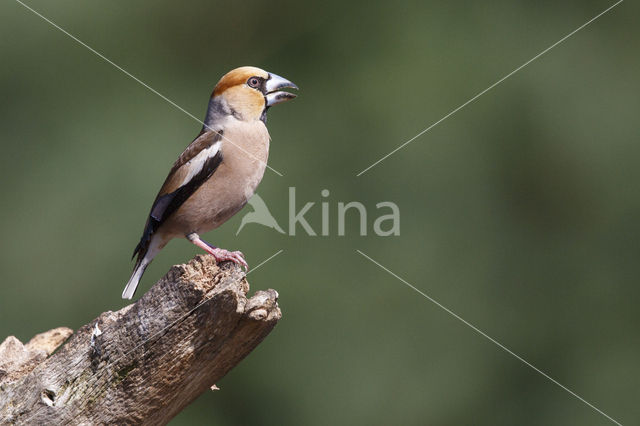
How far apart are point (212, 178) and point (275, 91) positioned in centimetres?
106

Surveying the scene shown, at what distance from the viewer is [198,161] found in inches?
231

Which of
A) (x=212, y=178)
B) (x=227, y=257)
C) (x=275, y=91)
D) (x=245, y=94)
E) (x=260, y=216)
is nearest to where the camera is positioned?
(x=227, y=257)

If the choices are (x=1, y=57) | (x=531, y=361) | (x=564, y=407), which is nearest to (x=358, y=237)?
(x=531, y=361)

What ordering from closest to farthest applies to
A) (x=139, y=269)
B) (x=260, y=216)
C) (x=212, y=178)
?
(x=212, y=178)
(x=139, y=269)
(x=260, y=216)

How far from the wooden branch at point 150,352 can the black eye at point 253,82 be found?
→ 2.17 metres

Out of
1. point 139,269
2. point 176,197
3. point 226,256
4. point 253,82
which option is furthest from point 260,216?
point 226,256

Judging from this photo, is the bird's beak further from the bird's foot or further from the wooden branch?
the wooden branch

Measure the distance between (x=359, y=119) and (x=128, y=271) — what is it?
169 inches

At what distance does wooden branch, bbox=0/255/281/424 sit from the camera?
171 inches

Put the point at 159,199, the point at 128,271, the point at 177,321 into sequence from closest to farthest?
the point at 177,321 < the point at 159,199 < the point at 128,271

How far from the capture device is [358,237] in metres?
12.5

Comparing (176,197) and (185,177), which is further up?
(185,177)

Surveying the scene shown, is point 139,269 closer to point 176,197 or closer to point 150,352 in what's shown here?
point 176,197

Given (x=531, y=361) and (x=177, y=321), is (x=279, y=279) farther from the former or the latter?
(x=177, y=321)
